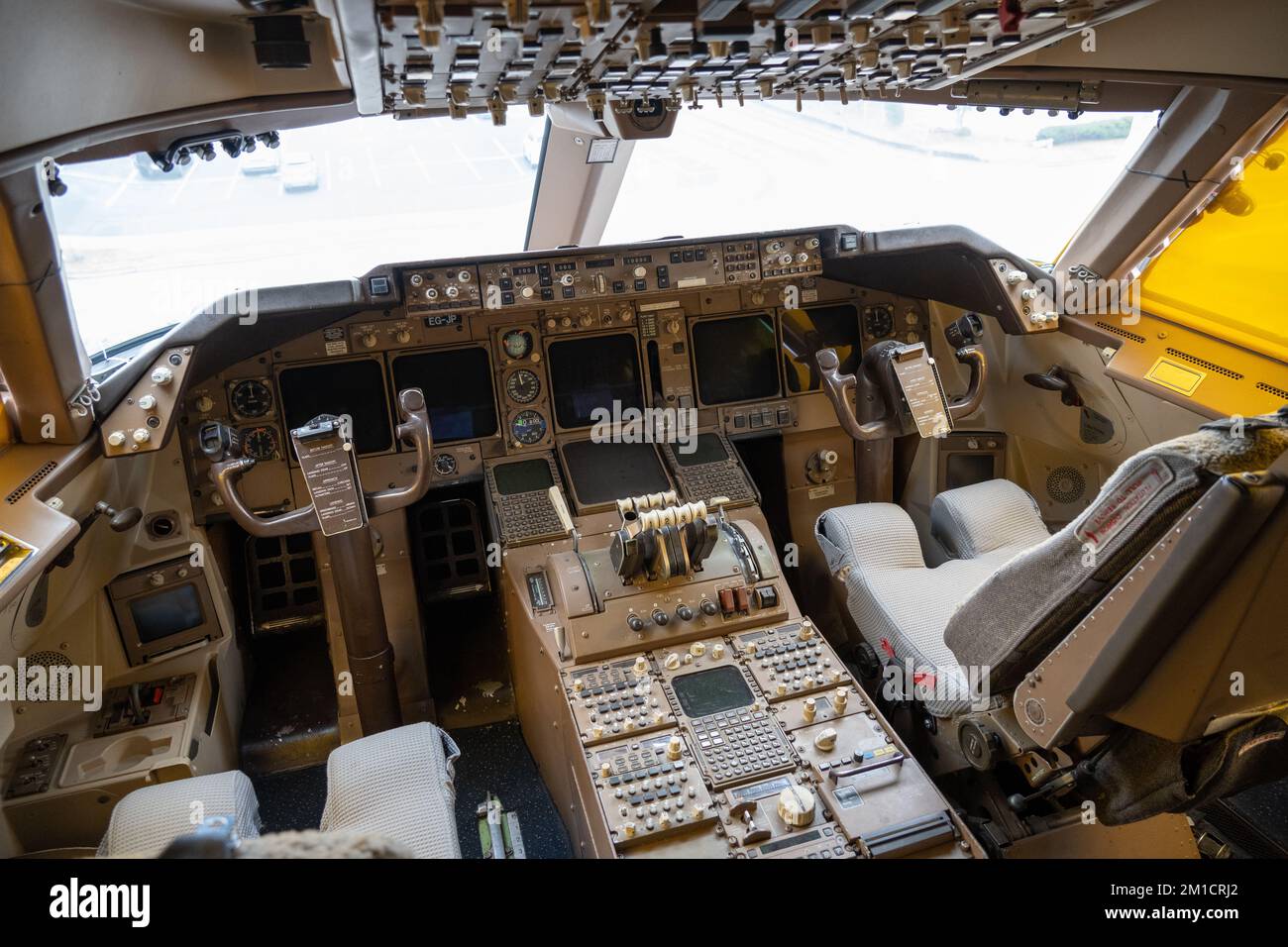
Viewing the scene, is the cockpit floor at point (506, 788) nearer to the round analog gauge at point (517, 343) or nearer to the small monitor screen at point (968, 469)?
the round analog gauge at point (517, 343)

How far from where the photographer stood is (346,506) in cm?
263

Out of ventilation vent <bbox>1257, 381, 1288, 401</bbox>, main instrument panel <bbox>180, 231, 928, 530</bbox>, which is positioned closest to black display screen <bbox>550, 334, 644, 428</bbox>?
main instrument panel <bbox>180, 231, 928, 530</bbox>

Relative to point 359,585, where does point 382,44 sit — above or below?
above

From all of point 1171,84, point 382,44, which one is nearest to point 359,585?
point 382,44

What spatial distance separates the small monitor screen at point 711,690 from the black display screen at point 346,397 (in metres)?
1.58

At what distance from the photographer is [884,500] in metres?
3.41

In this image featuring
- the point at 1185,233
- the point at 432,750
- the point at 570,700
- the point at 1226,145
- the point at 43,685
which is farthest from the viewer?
the point at 1185,233

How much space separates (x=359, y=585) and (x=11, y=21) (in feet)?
5.37

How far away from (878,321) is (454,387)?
5.93ft

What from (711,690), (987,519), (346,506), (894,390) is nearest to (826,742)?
(711,690)

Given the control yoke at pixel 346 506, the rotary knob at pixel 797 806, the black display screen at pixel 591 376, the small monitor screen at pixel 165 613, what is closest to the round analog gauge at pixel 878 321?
the black display screen at pixel 591 376

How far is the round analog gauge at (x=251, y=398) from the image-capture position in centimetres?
330

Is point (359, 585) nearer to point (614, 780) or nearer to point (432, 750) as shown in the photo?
point (432, 750)

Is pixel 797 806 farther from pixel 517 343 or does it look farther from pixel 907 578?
pixel 517 343
